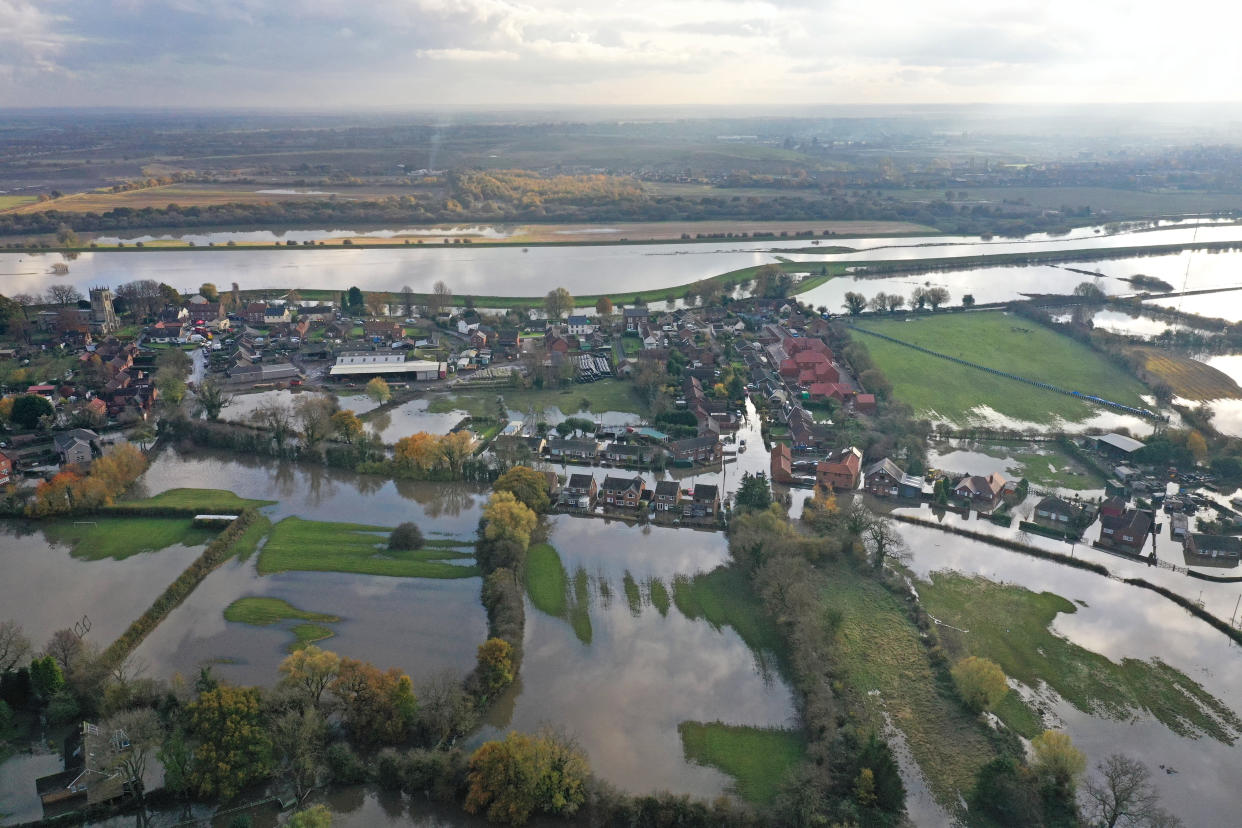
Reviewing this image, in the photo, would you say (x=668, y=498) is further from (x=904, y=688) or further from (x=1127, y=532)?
(x=1127, y=532)

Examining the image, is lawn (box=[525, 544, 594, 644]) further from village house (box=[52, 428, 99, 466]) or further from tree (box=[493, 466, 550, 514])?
village house (box=[52, 428, 99, 466])

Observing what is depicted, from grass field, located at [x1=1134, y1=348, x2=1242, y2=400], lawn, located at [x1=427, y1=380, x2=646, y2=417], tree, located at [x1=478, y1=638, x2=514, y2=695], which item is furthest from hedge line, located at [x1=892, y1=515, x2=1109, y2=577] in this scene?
grass field, located at [x1=1134, y1=348, x2=1242, y2=400]

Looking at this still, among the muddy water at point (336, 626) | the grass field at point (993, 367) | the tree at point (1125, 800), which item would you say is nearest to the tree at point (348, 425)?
the muddy water at point (336, 626)

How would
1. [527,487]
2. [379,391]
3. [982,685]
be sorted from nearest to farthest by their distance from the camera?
[982,685] → [527,487] → [379,391]

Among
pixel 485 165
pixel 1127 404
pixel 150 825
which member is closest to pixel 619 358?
pixel 1127 404

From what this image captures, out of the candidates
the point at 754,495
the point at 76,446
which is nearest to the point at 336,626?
the point at 754,495

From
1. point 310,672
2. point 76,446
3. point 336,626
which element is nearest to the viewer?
point 310,672

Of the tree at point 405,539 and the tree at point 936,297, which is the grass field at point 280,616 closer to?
the tree at point 405,539
